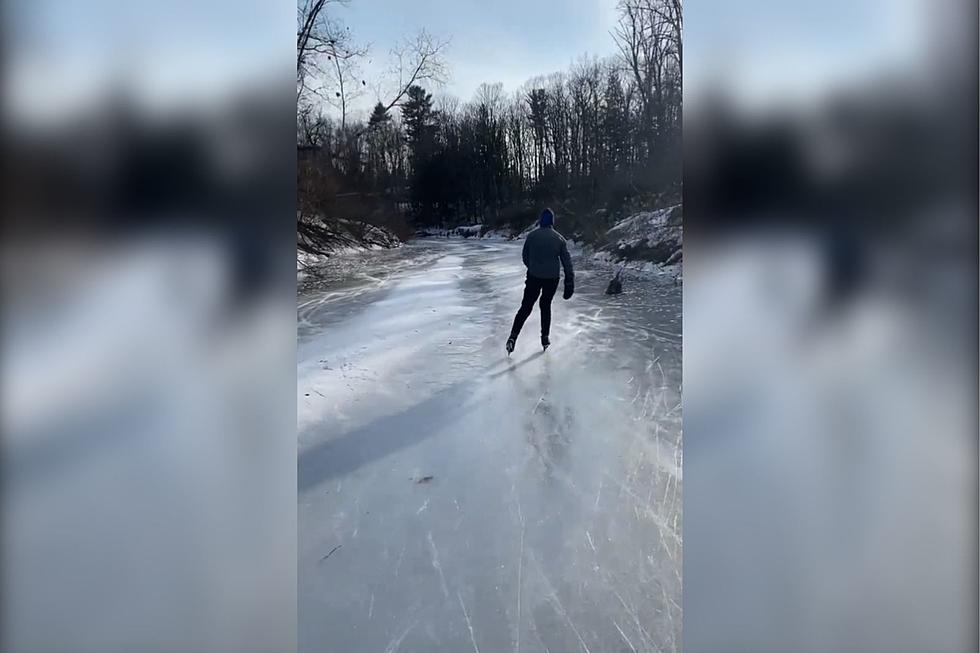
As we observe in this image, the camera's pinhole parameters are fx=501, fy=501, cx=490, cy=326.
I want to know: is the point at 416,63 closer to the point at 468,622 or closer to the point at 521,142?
A: the point at 521,142

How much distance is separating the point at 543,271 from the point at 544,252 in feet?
0.32

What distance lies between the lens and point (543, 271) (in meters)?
2.61

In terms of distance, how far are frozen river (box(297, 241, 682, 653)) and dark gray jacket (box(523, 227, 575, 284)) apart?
70 mm

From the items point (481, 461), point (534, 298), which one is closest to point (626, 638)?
point (481, 461)

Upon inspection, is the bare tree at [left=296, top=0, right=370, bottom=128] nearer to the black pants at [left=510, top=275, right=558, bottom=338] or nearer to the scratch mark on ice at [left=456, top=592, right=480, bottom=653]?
the black pants at [left=510, top=275, right=558, bottom=338]

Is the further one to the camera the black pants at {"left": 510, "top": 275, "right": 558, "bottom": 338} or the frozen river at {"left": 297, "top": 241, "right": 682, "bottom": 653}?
the black pants at {"left": 510, "top": 275, "right": 558, "bottom": 338}

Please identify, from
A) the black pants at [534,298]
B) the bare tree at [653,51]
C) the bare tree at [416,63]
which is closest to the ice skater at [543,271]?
the black pants at [534,298]
